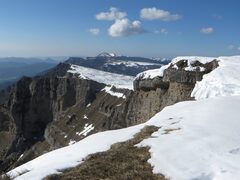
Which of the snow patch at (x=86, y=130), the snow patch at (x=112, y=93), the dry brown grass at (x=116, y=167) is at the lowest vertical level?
the snow patch at (x=86, y=130)

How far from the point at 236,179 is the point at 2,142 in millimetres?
195817

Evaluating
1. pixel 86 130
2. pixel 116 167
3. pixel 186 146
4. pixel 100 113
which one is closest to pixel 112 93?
pixel 100 113

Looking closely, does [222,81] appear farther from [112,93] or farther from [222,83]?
[112,93]

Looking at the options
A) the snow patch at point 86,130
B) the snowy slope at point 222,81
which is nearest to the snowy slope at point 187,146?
the snowy slope at point 222,81

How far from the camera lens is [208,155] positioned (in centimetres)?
1708

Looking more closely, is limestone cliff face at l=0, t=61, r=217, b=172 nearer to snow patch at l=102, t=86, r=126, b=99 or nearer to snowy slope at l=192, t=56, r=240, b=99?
snow patch at l=102, t=86, r=126, b=99

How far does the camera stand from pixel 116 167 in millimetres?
16938

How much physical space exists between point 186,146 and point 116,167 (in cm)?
A: 344

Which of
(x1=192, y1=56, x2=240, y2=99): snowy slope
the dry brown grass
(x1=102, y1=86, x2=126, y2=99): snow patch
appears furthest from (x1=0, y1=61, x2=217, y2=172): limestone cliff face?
the dry brown grass

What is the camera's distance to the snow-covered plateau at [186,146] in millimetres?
15766

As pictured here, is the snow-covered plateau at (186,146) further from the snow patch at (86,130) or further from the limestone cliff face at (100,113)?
the snow patch at (86,130)

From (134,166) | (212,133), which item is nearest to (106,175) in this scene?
(134,166)

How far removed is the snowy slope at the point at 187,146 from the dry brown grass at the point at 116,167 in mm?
407

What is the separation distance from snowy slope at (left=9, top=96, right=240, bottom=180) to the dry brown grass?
0.41 meters
